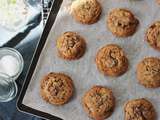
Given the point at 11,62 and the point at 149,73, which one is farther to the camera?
the point at 11,62

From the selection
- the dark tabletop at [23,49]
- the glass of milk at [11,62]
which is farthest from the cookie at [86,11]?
the glass of milk at [11,62]

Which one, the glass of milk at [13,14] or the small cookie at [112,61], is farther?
the glass of milk at [13,14]

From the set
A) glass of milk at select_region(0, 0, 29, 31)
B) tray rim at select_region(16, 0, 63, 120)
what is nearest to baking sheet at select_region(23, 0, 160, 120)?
tray rim at select_region(16, 0, 63, 120)

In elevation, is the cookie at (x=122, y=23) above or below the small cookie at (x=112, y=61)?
above

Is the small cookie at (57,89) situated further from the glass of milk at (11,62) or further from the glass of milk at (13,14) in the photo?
the glass of milk at (13,14)

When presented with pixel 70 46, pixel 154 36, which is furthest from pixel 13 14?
pixel 154 36

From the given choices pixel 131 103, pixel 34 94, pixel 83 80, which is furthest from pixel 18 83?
pixel 131 103

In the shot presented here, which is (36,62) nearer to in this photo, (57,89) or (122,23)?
(57,89)

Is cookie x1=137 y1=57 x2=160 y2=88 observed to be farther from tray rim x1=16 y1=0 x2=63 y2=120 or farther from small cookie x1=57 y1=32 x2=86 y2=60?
tray rim x1=16 y1=0 x2=63 y2=120
